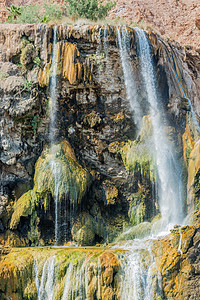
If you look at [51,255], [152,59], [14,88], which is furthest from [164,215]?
[14,88]

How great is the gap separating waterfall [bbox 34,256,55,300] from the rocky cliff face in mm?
3788

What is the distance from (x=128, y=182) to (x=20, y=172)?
4341 mm

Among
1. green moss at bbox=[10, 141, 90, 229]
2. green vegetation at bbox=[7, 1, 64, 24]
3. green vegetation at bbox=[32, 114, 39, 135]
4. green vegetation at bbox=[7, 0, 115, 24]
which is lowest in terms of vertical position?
green moss at bbox=[10, 141, 90, 229]

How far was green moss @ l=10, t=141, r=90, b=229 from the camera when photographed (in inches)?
559

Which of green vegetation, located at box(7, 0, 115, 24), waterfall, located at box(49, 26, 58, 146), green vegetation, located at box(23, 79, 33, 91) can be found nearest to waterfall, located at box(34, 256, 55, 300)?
waterfall, located at box(49, 26, 58, 146)

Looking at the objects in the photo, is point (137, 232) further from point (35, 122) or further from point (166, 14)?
point (166, 14)

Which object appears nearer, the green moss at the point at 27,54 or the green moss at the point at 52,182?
the green moss at the point at 52,182

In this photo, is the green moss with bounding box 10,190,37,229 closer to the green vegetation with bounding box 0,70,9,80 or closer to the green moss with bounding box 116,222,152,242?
the green moss with bounding box 116,222,152,242

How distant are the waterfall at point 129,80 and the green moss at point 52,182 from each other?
10.7 ft

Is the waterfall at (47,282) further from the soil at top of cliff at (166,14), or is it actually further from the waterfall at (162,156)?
the soil at top of cliff at (166,14)

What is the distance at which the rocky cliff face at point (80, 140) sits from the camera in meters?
14.4

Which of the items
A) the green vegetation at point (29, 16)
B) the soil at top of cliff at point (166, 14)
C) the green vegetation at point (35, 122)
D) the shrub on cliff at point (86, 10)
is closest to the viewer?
the green vegetation at point (35, 122)

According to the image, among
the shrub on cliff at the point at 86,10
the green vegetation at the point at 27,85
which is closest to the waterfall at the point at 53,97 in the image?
Result: the green vegetation at the point at 27,85

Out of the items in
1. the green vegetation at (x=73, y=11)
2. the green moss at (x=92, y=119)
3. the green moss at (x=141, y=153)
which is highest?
the green vegetation at (x=73, y=11)
